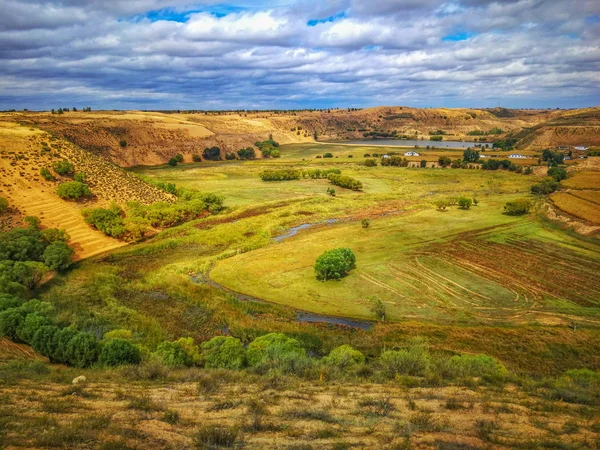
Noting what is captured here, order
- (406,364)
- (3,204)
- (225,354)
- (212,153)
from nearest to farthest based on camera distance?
(406,364), (225,354), (3,204), (212,153)


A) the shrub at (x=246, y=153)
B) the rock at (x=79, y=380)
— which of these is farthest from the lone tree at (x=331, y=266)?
the shrub at (x=246, y=153)

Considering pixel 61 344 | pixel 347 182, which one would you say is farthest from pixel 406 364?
pixel 347 182

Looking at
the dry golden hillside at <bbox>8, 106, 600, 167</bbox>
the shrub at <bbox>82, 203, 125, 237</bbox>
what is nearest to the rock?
the shrub at <bbox>82, 203, 125, 237</bbox>

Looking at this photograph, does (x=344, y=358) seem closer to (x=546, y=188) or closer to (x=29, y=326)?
(x=29, y=326)

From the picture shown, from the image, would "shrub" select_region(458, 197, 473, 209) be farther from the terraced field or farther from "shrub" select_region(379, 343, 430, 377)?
"shrub" select_region(379, 343, 430, 377)

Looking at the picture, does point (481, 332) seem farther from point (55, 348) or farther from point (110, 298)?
point (110, 298)

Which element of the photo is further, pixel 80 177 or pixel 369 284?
pixel 80 177
